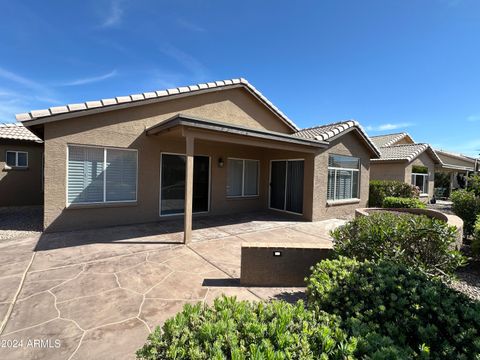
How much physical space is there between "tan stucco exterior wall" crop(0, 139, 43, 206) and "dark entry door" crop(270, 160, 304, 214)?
13106mm

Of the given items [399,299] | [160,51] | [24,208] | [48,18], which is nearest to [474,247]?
[399,299]

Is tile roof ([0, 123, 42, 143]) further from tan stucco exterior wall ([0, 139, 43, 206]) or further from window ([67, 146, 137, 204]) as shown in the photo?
window ([67, 146, 137, 204])

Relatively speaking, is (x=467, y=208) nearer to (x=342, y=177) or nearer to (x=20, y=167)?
(x=342, y=177)

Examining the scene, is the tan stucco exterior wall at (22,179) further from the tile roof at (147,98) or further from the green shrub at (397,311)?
the green shrub at (397,311)

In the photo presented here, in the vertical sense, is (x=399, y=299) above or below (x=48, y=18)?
below

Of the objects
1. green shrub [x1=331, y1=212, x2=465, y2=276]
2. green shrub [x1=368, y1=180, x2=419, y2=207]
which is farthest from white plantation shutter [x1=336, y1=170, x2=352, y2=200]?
green shrub [x1=331, y1=212, x2=465, y2=276]

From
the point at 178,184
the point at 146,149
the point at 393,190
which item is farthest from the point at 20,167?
the point at 393,190

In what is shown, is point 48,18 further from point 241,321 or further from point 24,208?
point 241,321

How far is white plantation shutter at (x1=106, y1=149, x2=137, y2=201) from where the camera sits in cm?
848

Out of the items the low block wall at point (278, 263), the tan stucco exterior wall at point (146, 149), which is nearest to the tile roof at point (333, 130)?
the tan stucco exterior wall at point (146, 149)

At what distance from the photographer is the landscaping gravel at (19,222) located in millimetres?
7527

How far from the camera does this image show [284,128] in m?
13.5

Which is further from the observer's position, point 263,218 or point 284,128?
point 284,128

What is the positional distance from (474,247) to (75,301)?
8.64 meters
